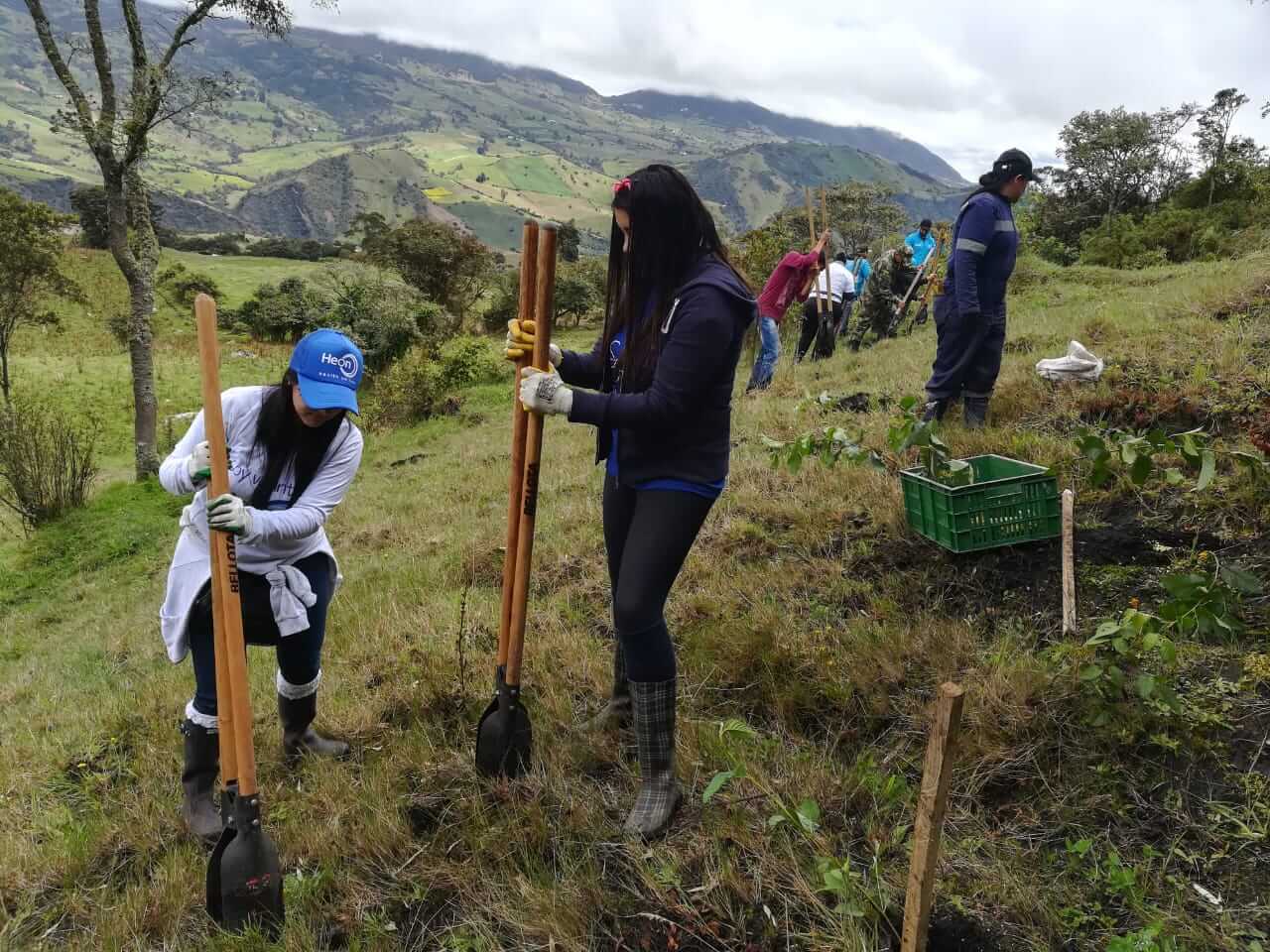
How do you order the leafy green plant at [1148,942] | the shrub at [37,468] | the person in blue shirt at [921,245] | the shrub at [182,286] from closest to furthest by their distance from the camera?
the leafy green plant at [1148,942]
the shrub at [37,468]
the person in blue shirt at [921,245]
the shrub at [182,286]

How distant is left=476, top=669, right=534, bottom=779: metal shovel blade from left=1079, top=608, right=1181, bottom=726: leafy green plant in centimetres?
206

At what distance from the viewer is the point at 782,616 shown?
3.78 metres

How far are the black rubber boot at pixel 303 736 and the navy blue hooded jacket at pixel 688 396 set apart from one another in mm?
1990

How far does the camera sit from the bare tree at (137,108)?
40.7 feet

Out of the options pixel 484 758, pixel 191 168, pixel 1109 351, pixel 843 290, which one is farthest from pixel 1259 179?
pixel 191 168

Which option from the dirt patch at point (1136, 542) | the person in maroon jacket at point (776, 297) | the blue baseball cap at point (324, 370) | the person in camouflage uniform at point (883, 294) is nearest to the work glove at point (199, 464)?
the blue baseball cap at point (324, 370)

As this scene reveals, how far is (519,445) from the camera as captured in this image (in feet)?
9.66

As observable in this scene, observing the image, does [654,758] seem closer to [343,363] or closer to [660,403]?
[660,403]

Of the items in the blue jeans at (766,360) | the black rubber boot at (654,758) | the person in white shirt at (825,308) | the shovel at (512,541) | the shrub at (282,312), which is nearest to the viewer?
the black rubber boot at (654,758)

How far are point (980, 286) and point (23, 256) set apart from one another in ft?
65.2

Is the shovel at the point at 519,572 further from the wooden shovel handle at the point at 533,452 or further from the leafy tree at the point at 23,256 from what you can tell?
the leafy tree at the point at 23,256

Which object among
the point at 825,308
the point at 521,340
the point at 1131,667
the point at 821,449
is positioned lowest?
the point at 1131,667

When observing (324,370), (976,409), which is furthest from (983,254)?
(324,370)

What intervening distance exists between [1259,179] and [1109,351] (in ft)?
78.5
